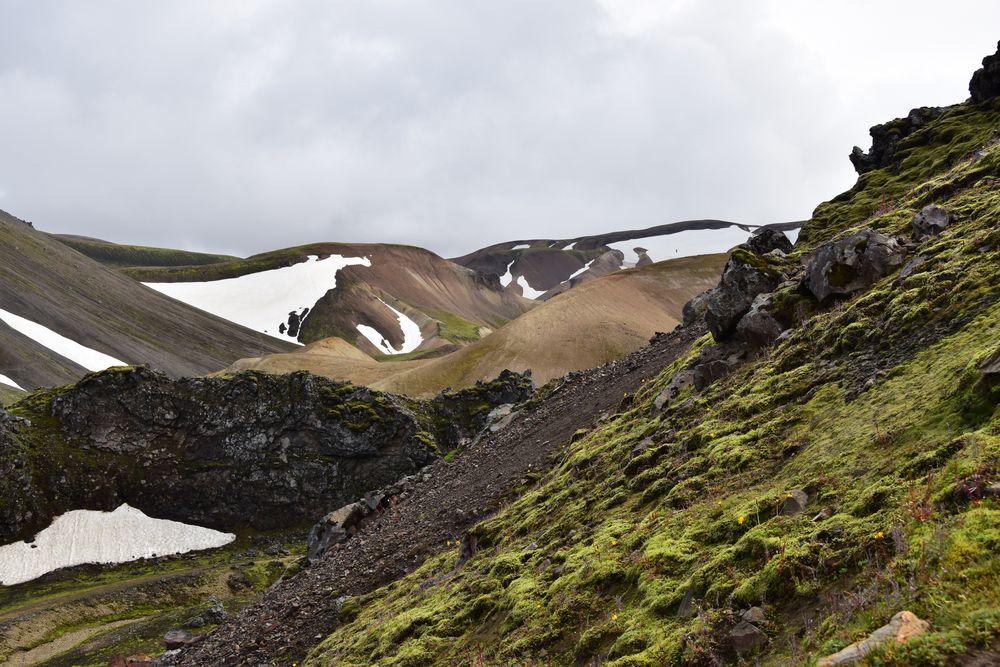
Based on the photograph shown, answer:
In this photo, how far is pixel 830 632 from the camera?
851 cm

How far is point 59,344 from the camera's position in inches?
6516

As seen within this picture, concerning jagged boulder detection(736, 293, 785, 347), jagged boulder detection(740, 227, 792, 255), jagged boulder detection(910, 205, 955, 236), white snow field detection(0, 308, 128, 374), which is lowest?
jagged boulder detection(736, 293, 785, 347)

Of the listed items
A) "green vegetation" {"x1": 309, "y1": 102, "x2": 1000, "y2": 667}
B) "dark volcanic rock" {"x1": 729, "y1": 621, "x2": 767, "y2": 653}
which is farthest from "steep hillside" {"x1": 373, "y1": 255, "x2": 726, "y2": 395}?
"dark volcanic rock" {"x1": 729, "y1": 621, "x2": 767, "y2": 653}

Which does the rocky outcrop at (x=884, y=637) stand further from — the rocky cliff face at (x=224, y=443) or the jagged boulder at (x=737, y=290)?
the rocky cliff face at (x=224, y=443)

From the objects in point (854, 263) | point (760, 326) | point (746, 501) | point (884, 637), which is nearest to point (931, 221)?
point (854, 263)

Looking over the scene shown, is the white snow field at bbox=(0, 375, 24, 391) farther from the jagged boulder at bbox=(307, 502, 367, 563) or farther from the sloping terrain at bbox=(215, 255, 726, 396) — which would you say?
the jagged boulder at bbox=(307, 502, 367, 563)

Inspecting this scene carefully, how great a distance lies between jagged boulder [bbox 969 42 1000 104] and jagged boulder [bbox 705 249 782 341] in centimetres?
2866

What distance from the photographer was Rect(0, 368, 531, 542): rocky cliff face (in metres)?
77.9

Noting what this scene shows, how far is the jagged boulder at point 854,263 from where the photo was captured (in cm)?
2211

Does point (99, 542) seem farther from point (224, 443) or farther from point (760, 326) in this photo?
point (760, 326)

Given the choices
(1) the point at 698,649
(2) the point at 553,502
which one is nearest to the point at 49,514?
(2) the point at 553,502

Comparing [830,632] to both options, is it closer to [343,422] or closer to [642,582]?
[642,582]

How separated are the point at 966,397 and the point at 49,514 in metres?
83.7

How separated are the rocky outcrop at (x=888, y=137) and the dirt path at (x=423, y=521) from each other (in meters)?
21.4
